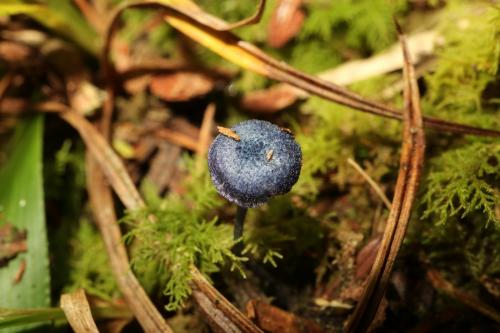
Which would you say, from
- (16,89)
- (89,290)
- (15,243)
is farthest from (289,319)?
(16,89)

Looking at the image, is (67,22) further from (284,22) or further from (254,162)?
(254,162)

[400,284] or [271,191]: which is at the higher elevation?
[271,191]

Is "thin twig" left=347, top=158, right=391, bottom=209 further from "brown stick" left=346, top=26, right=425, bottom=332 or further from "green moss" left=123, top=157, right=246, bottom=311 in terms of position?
"green moss" left=123, top=157, right=246, bottom=311

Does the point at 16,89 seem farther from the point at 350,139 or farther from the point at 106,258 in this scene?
the point at 350,139

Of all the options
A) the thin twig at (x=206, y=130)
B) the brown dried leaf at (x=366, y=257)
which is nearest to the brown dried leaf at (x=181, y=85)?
the thin twig at (x=206, y=130)

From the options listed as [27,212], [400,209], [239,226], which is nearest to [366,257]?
[400,209]

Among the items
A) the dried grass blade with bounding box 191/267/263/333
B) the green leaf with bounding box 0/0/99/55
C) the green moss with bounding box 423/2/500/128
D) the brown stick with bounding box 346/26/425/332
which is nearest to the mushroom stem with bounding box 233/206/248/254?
the dried grass blade with bounding box 191/267/263/333
